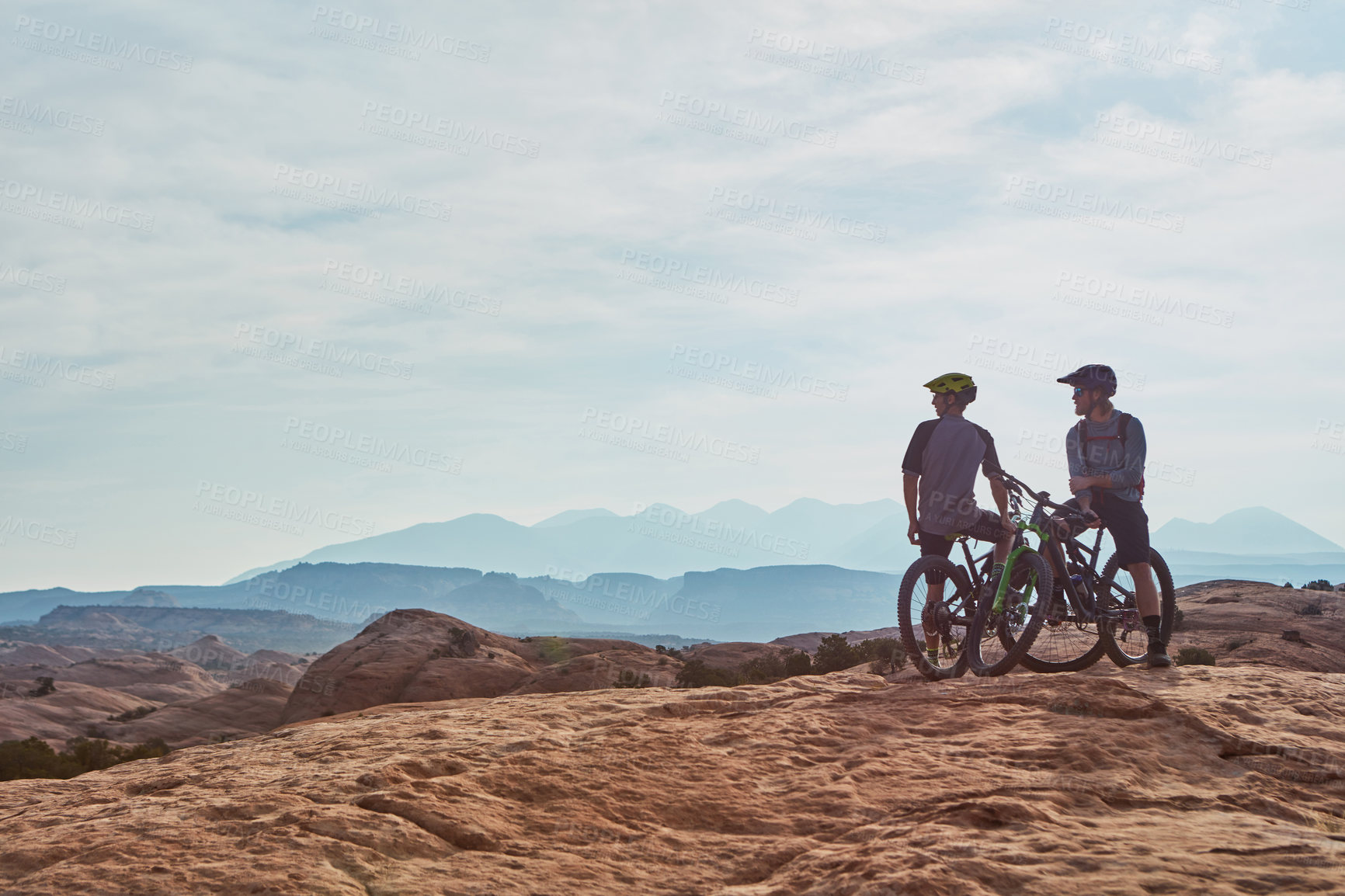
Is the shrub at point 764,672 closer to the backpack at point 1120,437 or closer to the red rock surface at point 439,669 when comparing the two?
the red rock surface at point 439,669

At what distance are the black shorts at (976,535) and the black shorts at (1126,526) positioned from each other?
0.75m

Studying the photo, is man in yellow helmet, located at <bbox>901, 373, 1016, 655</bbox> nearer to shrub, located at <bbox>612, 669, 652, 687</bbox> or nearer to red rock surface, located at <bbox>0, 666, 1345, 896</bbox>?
red rock surface, located at <bbox>0, 666, 1345, 896</bbox>

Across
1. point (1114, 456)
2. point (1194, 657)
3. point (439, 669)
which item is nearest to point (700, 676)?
point (439, 669)

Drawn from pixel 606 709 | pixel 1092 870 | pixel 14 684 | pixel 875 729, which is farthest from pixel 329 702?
pixel 14 684

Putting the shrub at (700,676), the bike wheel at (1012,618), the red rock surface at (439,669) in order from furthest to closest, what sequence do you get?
the red rock surface at (439,669) < the shrub at (700,676) < the bike wheel at (1012,618)

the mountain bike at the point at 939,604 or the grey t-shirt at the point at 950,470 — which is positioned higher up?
the grey t-shirt at the point at 950,470

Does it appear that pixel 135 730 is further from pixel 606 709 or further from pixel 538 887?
pixel 538 887

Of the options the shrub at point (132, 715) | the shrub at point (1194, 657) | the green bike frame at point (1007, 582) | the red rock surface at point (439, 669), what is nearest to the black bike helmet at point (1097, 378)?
the green bike frame at point (1007, 582)

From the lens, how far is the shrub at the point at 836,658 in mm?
19219

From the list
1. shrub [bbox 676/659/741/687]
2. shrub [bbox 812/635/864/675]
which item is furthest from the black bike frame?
shrub [bbox 676/659/741/687]

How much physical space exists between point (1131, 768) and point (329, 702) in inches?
1183

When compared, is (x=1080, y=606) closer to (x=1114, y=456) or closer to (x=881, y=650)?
(x=1114, y=456)

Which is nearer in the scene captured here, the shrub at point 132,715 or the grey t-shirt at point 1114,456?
the grey t-shirt at point 1114,456

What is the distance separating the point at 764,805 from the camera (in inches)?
179
